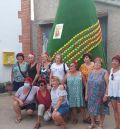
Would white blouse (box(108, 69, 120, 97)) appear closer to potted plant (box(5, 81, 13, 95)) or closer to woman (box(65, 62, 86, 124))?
woman (box(65, 62, 86, 124))

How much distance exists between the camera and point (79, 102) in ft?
25.5

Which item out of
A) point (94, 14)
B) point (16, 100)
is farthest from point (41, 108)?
point (94, 14)

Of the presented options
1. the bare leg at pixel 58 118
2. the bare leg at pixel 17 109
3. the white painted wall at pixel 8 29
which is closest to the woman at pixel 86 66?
the bare leg at pixel 58 118

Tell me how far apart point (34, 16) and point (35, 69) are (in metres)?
4.61

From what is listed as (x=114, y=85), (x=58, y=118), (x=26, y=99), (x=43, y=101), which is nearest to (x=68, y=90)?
(x=43, y=101)

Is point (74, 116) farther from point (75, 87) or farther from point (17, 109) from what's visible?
point (17, 109)

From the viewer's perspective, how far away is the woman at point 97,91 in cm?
720

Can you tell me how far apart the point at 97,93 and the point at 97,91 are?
4 cm

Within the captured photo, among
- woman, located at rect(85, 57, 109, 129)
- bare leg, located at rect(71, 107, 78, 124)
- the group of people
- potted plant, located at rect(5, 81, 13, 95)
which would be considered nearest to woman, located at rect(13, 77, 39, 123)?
the group of people

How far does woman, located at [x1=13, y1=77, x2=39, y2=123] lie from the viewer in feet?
26.9

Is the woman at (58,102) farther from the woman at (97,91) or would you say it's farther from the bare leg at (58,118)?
the woman at (97,91)

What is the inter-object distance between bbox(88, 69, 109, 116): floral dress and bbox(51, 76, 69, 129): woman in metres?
0.53

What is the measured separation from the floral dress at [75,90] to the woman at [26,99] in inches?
34.6

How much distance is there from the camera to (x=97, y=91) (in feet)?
23.9
